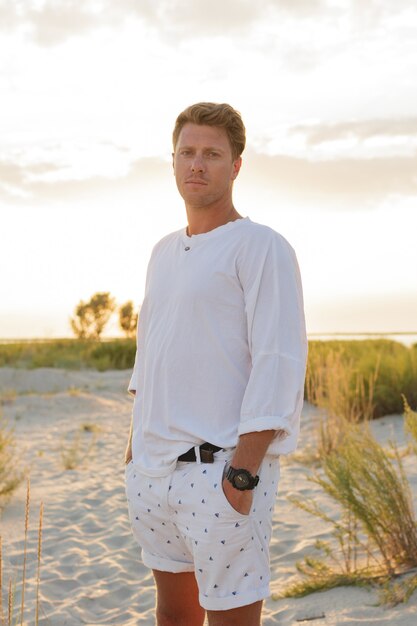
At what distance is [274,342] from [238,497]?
1.26 feet

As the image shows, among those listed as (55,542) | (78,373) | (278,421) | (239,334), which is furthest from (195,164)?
(78,373)

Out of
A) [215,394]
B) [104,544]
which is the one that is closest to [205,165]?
[215,394]

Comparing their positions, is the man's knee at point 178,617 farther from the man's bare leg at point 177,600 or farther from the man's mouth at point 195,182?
the man's mouth at point 195,182

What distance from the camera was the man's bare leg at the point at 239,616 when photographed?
6.56 ft

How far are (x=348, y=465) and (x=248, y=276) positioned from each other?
216cm

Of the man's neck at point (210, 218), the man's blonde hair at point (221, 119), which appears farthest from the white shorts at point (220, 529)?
the man's blonde hair at point (221, 119)

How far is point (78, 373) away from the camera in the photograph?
626 inches

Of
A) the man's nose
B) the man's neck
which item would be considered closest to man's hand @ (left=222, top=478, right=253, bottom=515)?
the man's neck

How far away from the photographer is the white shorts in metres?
1.95

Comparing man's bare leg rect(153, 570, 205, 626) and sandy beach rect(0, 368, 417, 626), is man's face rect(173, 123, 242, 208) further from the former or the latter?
sandy beach rect(0, 368, 417, 626)

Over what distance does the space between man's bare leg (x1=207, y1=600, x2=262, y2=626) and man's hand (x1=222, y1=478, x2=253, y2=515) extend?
269 mm

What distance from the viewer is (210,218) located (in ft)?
7.30

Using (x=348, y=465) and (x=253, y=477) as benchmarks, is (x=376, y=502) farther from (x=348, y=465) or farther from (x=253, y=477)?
(x=253, y=477)

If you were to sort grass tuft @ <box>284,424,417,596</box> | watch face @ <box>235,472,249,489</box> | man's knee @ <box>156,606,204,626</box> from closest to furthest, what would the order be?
1. watch face @ <box>235,472,249,489</box>
2. man's knee @ <box>156,606,204,626</box>
3. grass tuft @ <box>284,424,417,596</box>
